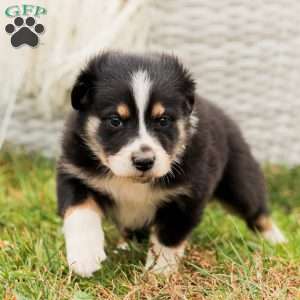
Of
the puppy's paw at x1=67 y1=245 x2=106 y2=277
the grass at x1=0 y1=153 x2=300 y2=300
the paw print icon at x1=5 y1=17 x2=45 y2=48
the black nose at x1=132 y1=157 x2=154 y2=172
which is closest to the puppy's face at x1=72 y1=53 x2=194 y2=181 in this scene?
the black nose at x1=132 y1=157 x2=154 y2=172

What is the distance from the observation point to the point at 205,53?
6.58 m

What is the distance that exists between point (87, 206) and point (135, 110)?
64 centimetres

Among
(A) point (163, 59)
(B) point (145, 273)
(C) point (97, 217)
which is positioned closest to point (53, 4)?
(A) point (163, 59)

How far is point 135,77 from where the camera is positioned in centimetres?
366

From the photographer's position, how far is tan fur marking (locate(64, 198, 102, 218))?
12.6 feet

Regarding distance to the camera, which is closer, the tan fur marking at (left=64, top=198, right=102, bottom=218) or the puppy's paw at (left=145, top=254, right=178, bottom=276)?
the puppy's paw at (left=145, top=254, right=178, bottom=276)

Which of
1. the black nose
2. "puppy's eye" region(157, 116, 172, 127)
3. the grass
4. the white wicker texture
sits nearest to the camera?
the grass

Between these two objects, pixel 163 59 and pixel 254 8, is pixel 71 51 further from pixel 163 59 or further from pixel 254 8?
pixel 163 59

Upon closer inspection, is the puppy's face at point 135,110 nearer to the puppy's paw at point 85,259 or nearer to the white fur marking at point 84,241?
the white fur marking at point 84,241

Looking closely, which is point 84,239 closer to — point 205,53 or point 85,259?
point 85,259

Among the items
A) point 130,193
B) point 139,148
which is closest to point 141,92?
point 139,148

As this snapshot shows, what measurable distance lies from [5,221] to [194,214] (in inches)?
55.4

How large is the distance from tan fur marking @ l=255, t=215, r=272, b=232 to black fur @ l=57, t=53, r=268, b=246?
0.83m

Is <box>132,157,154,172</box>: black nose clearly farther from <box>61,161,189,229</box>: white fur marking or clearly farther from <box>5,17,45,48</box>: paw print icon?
<box>5,17,45,48</box>: paw print icon
